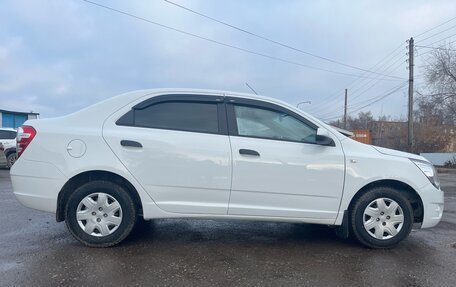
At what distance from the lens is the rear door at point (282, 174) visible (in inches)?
183

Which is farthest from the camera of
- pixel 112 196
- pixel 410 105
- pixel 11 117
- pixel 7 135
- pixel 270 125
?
pixel 11 117

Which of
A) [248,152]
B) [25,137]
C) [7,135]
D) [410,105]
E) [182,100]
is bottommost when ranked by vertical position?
[248,152]

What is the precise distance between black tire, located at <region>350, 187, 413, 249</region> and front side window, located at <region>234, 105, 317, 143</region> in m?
0.92

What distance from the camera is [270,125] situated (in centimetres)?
488

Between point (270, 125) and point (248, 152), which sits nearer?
point (248, 152)

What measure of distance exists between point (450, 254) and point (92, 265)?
3.94 meters

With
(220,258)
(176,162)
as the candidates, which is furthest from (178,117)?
(220,258)

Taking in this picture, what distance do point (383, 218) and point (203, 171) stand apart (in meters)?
2.18

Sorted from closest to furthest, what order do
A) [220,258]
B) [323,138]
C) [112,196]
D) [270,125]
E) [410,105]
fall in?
[220,258]
[112,196]
[323,138]
[270,125]
[410,105]

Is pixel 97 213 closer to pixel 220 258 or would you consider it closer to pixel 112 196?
pixel 112 196

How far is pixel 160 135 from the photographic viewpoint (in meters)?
4.66

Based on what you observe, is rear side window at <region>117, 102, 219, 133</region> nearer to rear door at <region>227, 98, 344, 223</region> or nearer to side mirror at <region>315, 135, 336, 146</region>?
rear door at <region>227, 98, 344, 223</region>

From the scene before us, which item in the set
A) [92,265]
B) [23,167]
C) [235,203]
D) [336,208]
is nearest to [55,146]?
[23,167]

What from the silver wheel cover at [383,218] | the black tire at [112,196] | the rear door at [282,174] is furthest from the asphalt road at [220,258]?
the rear door at [282,174]
